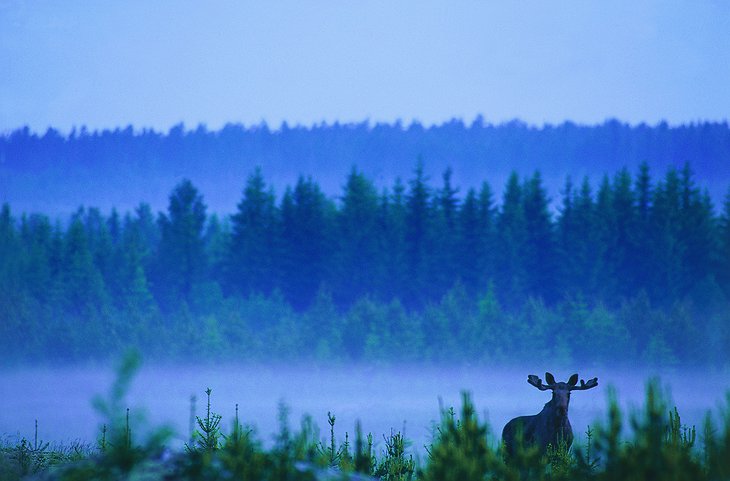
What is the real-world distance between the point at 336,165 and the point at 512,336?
22.6 m

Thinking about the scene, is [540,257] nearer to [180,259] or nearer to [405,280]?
[405,280]

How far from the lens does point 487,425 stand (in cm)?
548

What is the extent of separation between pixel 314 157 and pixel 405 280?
62.1 feet

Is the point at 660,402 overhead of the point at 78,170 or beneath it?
beneath

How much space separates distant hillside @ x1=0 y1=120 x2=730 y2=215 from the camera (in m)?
66.8

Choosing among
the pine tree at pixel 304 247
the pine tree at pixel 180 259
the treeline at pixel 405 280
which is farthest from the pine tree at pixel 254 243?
the pine tree at pixel 180 259

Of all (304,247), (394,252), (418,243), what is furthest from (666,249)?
(304,247)

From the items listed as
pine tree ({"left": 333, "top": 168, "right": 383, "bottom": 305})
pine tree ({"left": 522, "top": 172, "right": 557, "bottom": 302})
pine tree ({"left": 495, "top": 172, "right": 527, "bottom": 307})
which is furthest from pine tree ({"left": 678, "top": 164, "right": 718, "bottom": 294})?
pine tree ({"left": 333, "top": 168, "right": 383, "bottom": 305})

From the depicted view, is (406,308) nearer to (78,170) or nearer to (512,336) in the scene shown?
(512,336)

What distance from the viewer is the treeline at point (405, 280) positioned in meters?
49.4

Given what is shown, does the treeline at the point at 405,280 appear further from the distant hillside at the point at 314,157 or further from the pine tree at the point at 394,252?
the distant hillside at the point at 314,157

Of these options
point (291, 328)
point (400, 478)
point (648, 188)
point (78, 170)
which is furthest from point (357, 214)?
point (400, 478)

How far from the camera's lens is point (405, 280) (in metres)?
52.0

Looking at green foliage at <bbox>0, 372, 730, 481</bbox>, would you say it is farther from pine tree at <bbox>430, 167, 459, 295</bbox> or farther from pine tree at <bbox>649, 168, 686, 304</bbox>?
pine tree at <bbox>649, 168, 686, 304</bbox>
